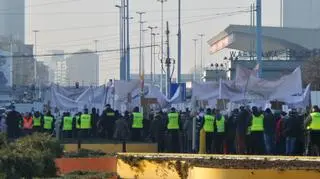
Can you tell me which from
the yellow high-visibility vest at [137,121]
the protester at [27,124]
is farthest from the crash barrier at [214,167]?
the protester at [27,124]

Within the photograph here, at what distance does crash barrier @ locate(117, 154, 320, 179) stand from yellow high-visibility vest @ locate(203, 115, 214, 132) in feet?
30.0

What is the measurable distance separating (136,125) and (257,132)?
4858 millimetres

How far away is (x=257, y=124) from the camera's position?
95.8ft

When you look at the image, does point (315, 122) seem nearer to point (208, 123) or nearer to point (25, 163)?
point (208, 123)

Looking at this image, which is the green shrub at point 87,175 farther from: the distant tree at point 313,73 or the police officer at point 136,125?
the distant tree at point 313,73

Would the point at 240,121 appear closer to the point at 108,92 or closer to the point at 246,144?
the point at 246,144

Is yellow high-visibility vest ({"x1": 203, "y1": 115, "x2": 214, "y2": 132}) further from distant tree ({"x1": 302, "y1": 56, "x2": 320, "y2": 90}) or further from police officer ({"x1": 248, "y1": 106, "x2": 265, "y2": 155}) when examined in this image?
distant tree ({"x1": 302, "y1": 56, "x2": 320, "y2": 90})

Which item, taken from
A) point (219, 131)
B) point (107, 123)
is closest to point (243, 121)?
point (219, 131)

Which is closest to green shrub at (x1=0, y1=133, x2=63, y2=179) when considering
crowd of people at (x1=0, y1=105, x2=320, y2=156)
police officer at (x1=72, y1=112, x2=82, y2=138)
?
crowd of people at (x1=0, y1=105, x2=320, y2=156)

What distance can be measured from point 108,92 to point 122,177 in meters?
22.0

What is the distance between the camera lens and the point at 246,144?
3019cm

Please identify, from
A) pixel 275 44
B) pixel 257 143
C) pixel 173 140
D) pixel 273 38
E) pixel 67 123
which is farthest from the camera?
pixel 275 44

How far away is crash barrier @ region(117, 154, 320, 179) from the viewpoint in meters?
16.1

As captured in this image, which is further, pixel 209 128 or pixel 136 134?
pixel 136 134
